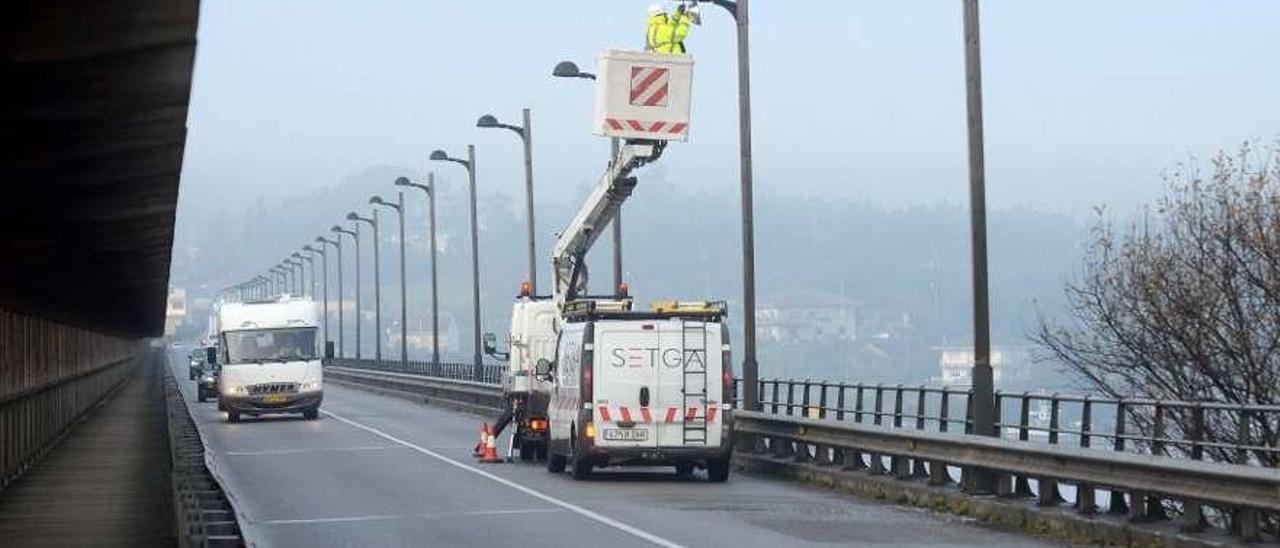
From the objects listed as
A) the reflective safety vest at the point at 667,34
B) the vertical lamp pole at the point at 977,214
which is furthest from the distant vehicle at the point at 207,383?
the vertical lamp pole at the point at 977,214

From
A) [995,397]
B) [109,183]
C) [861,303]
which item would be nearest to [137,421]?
[995,397]

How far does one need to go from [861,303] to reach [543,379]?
488 ft

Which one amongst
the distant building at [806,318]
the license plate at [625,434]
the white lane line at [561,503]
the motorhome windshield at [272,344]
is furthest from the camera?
the distant building at [806,318]

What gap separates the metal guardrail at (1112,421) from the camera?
63.1 feet

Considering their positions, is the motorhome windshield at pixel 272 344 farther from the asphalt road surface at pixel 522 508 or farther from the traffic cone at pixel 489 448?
the traffic cone at pixel 489 448

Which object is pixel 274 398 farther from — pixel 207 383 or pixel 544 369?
pixel 207 383

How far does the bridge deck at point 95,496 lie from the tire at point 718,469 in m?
6.82

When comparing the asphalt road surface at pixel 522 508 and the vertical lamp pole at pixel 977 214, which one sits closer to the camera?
the asphalt road surface at pixel 522 508

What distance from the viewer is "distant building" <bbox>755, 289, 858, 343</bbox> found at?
116531 mm

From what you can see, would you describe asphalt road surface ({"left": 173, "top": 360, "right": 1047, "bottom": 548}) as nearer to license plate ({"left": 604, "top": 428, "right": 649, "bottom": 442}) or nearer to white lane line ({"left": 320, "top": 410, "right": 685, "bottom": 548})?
white lane line ({"left": 320, "top": 410, "right": 685, "bottom": 548})

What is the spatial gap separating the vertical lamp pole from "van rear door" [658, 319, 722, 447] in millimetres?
4610

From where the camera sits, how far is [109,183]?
1664cm

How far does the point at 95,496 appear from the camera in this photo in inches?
1045

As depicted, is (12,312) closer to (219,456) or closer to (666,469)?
(219,456)
